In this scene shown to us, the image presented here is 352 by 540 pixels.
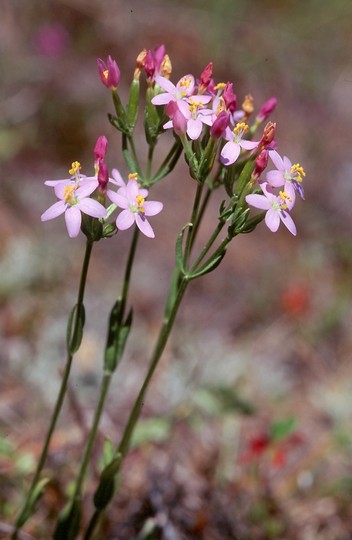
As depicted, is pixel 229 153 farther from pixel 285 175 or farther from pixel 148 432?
pixel 148 432

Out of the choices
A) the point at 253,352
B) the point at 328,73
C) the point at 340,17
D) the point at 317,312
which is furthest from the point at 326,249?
the point at 340,17

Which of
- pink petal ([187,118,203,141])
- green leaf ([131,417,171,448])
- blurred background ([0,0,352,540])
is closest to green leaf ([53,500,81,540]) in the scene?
blurred background ([0,0,352,540])

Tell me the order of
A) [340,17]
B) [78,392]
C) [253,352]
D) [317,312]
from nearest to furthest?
[78,392] → [253,352] → [317,312] → [340,17]

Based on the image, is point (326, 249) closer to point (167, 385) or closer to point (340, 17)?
point (167, 385)

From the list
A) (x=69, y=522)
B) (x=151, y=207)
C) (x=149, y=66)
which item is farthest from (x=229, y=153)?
(x=69, y=522)

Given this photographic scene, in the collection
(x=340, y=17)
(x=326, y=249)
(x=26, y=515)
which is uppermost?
(x=340, y=17)

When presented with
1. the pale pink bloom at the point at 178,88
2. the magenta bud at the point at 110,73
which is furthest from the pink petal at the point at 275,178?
the magenta bud at the point at 110,73
